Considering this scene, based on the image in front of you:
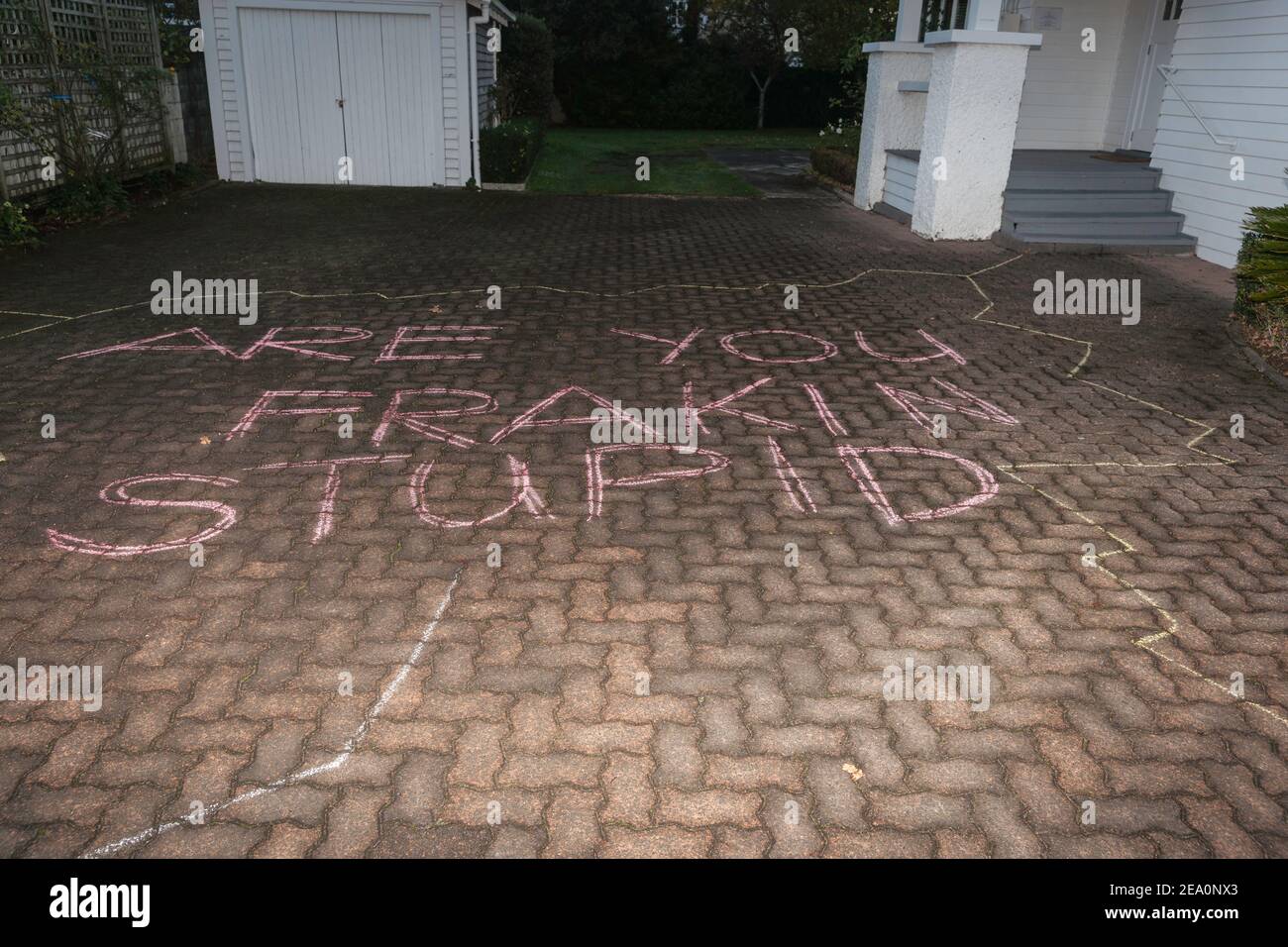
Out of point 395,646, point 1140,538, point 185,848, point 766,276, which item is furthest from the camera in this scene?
point 766,276

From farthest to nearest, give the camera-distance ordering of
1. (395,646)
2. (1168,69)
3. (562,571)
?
(1168,69), (562,571), (395,646)

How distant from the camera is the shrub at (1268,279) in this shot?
8141 mm

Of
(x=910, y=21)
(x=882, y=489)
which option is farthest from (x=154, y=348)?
(x=910, y=21)

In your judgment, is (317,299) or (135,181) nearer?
(317,299)

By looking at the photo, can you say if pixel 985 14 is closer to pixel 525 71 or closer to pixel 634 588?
pixel 634 588

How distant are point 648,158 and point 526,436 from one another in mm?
19235

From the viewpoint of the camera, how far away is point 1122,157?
14469 mm

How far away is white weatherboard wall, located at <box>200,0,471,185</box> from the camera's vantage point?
617 inches

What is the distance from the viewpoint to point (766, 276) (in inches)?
425

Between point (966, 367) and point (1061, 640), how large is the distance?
13.4 feet

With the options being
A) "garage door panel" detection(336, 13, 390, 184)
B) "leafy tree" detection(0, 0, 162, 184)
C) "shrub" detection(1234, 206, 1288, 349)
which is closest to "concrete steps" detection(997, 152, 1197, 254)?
"shrub" detection(1234, 206, 1288, 349)

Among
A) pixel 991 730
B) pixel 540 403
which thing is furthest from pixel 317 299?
pixel 991 730

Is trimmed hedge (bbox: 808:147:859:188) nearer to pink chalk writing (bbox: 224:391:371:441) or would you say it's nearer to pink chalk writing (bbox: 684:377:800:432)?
pink chalk writing (bbox: 684:377:800:432)

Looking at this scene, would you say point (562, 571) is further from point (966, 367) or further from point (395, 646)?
point (966, 367)
